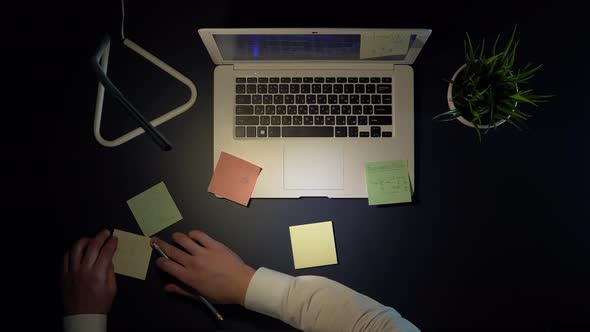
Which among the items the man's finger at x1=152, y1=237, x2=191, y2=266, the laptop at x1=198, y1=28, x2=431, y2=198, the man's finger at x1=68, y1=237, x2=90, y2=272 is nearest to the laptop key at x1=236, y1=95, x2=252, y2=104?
the laptop at x1=198, y1=28, x2=431, y2=198

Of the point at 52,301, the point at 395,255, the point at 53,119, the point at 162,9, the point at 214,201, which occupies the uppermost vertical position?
the point at 162,9

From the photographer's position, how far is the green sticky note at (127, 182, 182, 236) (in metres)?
1.01

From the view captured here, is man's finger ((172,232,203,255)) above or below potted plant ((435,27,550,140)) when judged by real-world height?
below

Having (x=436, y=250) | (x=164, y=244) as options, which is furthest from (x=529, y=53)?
(x=164, y=244)

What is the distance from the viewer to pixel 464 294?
99cm

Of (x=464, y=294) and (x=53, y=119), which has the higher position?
(x=53, y=119)

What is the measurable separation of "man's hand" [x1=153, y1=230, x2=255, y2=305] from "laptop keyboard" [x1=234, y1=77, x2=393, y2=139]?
10.7 inches

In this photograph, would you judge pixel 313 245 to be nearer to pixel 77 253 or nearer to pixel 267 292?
pixel 267 292

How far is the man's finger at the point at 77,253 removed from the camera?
39.1 inches

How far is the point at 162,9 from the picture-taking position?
1.03 meters

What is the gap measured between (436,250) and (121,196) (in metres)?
0.75

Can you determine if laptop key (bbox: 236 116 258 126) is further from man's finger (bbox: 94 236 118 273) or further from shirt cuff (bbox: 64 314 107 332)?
shirt cuff (bbox: 64 314 107 332)

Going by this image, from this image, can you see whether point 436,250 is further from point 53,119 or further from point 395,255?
point 53,119

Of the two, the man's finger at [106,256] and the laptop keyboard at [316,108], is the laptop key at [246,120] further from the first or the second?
the man's finger at [106,256]
